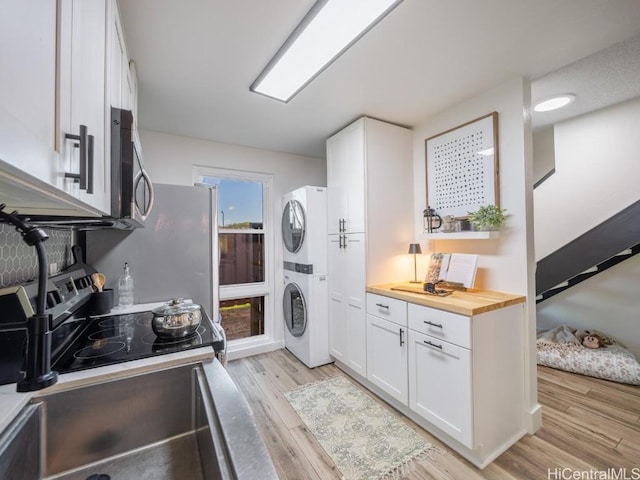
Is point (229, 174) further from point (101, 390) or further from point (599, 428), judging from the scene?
point (599, 428)

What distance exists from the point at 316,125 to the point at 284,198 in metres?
0.93

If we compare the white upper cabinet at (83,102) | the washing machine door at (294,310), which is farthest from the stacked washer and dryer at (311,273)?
A: the white upper cabinet at (83,102)

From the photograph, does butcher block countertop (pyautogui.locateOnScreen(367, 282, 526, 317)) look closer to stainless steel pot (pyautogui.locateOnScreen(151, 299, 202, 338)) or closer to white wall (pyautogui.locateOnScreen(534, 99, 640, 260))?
stainless steel pot (pyautogui.locateOnScreen(151, 299, 202, 338))

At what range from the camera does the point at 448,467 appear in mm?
1602

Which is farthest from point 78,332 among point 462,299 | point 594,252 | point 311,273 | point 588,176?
point 588,176

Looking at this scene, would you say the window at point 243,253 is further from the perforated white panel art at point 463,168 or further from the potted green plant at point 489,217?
the potted green plant at point 489,217

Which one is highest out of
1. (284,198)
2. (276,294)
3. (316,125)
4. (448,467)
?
(316,125)

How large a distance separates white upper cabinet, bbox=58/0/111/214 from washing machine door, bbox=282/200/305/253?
203cm

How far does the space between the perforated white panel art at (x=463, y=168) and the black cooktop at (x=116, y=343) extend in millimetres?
2040

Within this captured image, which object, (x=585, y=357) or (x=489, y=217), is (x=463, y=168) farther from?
(x=585, y=357)

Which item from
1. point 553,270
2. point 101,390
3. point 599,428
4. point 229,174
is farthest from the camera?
point 229,174

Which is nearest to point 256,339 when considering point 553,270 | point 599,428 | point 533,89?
point 599,428

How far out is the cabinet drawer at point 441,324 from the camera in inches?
63.4

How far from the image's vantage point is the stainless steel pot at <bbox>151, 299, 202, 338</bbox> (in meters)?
1.22
